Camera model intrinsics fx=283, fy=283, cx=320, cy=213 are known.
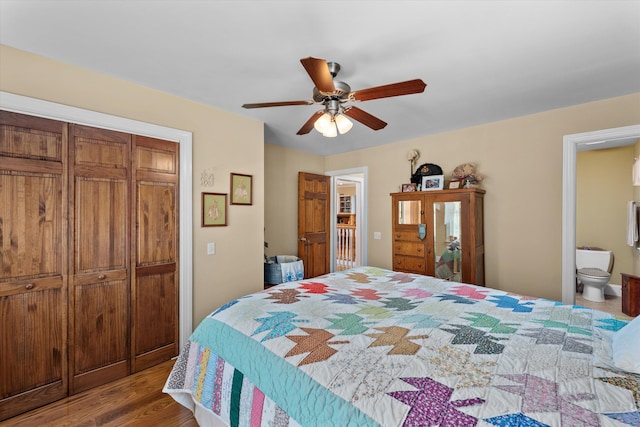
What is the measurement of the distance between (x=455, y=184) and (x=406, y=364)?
2.79 metres

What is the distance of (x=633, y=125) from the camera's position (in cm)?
248

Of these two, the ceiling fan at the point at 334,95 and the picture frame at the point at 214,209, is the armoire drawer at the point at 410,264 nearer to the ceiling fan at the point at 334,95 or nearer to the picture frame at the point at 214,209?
the ceiling fan at the point at 334,95

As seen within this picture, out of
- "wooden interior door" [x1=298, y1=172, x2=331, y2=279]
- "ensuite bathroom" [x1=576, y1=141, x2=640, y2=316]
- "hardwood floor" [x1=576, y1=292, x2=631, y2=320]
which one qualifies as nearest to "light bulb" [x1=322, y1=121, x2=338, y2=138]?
"wooden interior door" [x1=298, y1=172, x2=331, y2=279]

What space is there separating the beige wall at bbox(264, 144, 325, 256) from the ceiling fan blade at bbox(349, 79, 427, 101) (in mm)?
2563

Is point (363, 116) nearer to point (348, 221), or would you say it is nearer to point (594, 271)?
point (594, 271)

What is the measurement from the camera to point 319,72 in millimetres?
1541

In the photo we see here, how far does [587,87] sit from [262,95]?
2.75 meters

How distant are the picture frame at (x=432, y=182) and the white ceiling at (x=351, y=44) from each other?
1.09 meters

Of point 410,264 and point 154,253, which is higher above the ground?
point 154,253

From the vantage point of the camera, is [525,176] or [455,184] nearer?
[525,176]

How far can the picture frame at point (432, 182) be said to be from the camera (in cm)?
351

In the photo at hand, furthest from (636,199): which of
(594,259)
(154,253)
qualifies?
(154,253)

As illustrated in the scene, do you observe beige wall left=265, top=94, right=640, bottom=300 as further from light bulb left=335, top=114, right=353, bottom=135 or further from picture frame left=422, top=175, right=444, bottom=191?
light bulb left=335, top=114, right=353, bottom=135

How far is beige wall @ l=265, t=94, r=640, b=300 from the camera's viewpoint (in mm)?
2764
